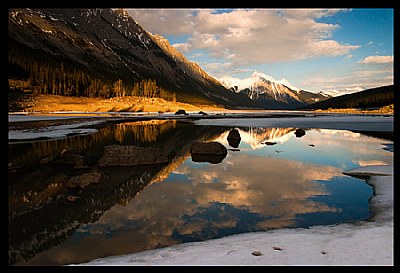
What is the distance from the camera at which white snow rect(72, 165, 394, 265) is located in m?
5.99

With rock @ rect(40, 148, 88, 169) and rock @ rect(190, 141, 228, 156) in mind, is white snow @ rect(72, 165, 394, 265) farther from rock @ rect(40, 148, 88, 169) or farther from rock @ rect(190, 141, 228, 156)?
rock @ rect(190, 141, 228, 156)

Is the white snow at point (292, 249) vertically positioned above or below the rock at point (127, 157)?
below

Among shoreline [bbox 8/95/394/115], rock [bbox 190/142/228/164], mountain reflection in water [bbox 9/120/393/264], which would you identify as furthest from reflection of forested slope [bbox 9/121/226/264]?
shoreline [bbox 8/95/394/115]

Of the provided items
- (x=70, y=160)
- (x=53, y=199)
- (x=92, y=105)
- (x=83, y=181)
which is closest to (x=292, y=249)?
(x=53, y=199)

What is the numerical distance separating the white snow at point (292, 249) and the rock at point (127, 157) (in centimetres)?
1105

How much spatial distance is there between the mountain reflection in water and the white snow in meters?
0.71

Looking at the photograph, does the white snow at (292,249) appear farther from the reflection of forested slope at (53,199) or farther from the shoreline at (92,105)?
the shoreline at (92,105)

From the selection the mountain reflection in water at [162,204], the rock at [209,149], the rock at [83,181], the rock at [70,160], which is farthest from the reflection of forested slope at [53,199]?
the rock at [209,149]

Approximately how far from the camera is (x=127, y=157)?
17609mm

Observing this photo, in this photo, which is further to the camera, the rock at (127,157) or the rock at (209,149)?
the rock at (209,149)

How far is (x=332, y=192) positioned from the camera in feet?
40.2

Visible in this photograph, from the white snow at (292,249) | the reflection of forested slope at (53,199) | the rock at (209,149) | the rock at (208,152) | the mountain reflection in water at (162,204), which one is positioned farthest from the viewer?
the rock at (209,149)

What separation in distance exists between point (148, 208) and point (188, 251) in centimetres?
391

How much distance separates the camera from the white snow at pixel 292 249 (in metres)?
5.99
